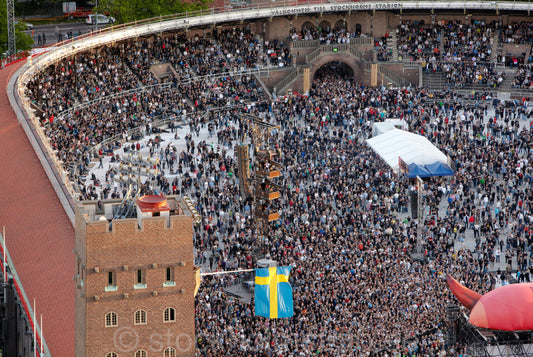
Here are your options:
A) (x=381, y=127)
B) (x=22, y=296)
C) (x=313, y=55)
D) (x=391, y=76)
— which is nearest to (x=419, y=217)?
(x=381, y=127)

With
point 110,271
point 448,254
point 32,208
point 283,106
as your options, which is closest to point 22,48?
point 283,106

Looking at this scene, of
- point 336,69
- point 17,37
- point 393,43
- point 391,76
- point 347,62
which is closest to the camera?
point 17,37

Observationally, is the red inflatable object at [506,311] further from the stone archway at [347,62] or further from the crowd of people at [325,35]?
the crowd of people at [325,35]

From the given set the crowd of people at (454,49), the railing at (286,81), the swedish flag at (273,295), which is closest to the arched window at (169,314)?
the swedish flag at (273,295)

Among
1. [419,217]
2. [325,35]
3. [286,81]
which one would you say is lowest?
[419,217]

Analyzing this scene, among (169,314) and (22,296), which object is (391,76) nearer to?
(22,296)

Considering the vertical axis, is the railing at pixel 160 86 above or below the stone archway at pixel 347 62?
below
